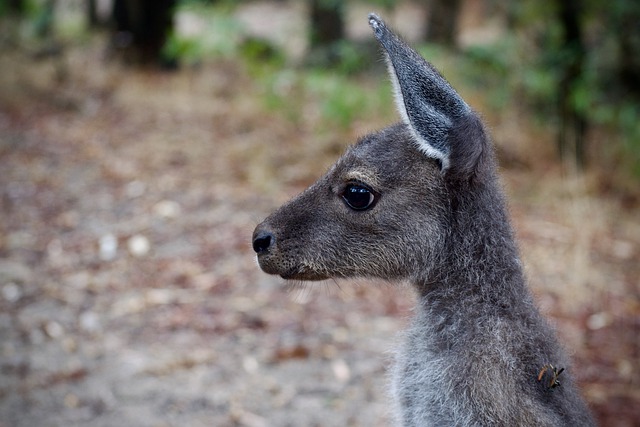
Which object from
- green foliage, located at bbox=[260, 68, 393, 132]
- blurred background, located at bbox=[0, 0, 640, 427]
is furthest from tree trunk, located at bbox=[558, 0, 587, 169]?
green foliage, located at bbox=[260, 68, 393, 132]

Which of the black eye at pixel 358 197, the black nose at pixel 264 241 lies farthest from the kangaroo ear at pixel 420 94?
the black nose at pixel 264 241

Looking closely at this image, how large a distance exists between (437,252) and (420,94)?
773 mm

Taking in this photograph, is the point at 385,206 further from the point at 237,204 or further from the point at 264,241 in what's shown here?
the point at 237,204

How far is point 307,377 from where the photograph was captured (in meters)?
6.27

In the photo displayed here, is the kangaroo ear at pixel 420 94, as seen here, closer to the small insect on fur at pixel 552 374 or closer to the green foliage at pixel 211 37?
the small insect on fur at pixel 552 374

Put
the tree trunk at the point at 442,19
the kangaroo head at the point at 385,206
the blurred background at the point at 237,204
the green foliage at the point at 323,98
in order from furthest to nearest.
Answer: the tree trunk at the point at 442,19
the green foliage at the point at 323,98
the blurred background at the point at 237,204
the kangaroo head at the point at 385,206

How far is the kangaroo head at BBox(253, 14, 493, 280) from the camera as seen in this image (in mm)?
3232

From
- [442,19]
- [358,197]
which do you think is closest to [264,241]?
A: [358,197]

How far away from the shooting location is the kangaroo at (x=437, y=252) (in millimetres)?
3111

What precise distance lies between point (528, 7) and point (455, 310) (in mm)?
8845

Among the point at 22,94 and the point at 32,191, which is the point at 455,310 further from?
the point at 22,94

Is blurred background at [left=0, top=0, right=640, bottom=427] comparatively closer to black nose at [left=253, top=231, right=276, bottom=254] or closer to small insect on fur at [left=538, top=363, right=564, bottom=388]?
black nose at [left=253, top=231, right=276, bottom=254]

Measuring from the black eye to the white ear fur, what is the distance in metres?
0.33

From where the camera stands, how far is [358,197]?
11.5ft
